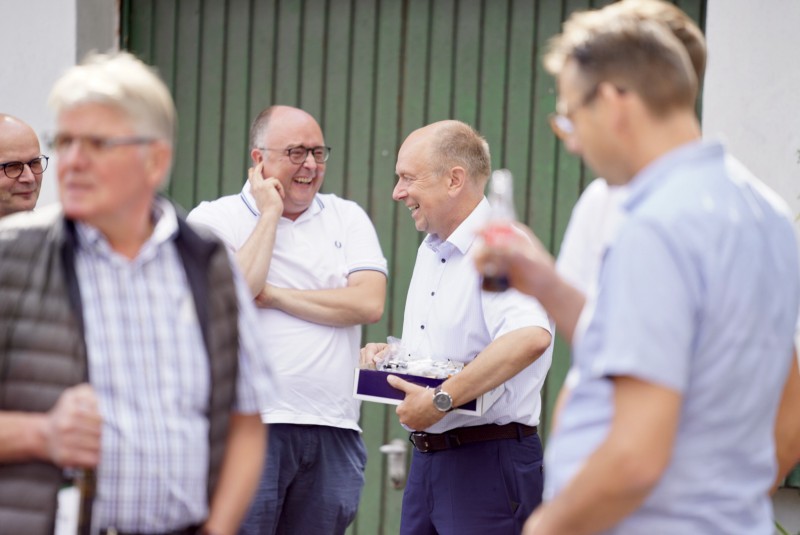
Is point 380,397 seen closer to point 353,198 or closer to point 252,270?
point 252,270

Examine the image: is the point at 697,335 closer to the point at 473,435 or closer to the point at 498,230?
the point at 498,230

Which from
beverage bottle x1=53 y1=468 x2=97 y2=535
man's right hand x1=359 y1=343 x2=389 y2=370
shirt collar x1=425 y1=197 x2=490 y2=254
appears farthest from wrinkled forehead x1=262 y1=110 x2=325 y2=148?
beverage bottle x1=53 y1=468 x2=97 y2=535

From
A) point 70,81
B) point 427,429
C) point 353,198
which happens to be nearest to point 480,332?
point 427,429

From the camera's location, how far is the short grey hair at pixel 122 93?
233cm

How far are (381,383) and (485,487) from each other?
51cm

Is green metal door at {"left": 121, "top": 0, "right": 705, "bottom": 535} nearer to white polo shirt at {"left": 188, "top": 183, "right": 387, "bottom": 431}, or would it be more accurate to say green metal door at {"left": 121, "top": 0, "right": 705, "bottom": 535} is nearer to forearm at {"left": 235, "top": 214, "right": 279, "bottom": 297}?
white polo shirt at {"left": 188, "top": 183, "right": 387, "bottom": 431}

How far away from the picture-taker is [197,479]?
239 centimetres

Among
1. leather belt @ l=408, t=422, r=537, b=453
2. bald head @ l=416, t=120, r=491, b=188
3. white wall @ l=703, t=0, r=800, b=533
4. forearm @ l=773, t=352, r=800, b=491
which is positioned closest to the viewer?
forearm @ l=773, t=352, r=800, b=491

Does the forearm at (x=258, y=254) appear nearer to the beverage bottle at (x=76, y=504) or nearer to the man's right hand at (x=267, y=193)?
the man's right hand at (x=267, y=193)

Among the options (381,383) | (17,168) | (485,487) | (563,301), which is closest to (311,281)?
(381,383)

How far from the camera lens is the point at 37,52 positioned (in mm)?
5422

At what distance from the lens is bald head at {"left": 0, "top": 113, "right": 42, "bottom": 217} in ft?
13.5

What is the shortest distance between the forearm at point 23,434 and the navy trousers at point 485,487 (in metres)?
2.06

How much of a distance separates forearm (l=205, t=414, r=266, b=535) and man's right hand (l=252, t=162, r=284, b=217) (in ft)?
5.80
